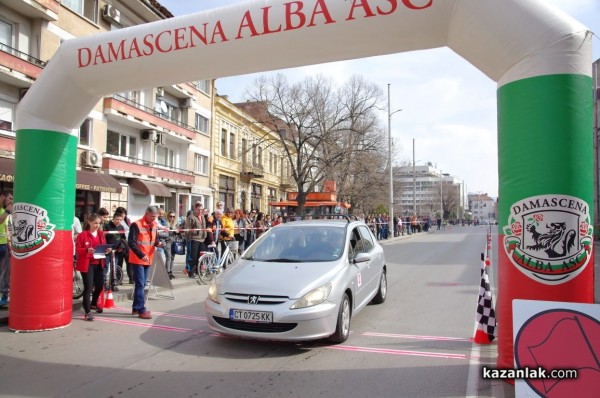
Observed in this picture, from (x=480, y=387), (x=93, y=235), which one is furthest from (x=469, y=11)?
(x=93, y=235)

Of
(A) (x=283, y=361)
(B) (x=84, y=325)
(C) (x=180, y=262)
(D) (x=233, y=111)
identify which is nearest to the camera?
(A) (x=283, y=361)

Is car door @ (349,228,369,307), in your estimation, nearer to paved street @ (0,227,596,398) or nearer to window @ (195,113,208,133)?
paved street @ (0,227,596,398)

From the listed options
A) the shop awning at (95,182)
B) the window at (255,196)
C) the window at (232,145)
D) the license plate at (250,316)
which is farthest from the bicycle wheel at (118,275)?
the window at (255,196)

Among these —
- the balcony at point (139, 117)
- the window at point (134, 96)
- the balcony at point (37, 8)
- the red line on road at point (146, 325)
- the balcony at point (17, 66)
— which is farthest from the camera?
the window at point (134, 96)

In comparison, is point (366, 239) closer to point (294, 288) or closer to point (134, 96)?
point (294, 288)

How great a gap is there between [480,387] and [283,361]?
6.95ft

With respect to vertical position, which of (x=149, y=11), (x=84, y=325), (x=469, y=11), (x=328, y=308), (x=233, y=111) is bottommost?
(x=84, y=325)

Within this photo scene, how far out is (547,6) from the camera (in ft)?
14.1

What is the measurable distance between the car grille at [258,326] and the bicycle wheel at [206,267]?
582 centimetres

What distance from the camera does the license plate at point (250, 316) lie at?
5.20 m

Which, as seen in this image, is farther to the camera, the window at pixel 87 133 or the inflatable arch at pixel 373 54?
the window at pixel 87 133

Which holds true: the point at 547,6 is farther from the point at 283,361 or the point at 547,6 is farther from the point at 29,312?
the point at 29,312

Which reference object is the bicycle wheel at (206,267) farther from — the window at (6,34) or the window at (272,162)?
the window at (272,162)

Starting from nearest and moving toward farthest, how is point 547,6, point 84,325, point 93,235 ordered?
point 547,6 < point 84,325 < point 93,235
